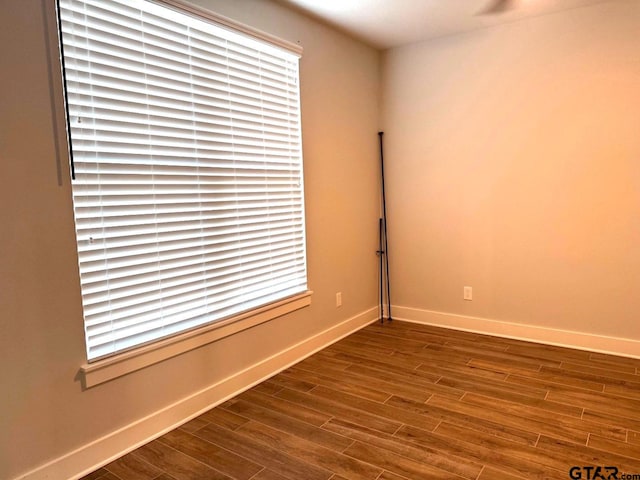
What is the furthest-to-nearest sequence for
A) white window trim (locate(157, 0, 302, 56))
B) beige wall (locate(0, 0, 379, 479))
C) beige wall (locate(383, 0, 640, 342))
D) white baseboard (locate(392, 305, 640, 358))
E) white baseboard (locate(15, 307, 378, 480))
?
white baseboard (locate(392, 305, 640, 358)) → beige wall (locate(383, 0, 640, 342)) → white window trim (locate(157, 0, 302, 56)) → white baseboard (locate(15, 307, 378, 480)) → beige wall (locate(0, 0, 379, 479))

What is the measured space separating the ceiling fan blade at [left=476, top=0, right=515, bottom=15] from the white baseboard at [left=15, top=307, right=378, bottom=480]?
2612 mm

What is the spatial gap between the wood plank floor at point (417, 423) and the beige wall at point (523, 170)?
0.59 m

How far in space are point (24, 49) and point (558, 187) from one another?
332 centimetres

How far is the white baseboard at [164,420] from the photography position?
6.17 feet

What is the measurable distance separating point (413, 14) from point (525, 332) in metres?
2.56

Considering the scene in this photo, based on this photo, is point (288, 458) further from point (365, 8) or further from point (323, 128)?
point (365, 8)

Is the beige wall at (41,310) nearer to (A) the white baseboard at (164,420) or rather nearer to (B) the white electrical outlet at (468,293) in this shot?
(A) the white baseboard at (164,420)

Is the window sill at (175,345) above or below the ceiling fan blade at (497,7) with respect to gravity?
below

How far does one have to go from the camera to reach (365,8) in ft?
9.71

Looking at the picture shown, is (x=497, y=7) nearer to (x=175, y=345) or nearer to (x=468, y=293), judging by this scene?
(x=468, y=293)

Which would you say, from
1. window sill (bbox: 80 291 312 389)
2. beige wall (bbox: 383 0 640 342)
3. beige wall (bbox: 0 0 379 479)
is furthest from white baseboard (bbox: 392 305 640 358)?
beige wall (bbox: 0 0 379 479)

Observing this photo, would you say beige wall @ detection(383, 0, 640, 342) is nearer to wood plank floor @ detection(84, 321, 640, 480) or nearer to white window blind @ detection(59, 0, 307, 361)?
wood plank floor @ detection(84, 321, 640, 480)

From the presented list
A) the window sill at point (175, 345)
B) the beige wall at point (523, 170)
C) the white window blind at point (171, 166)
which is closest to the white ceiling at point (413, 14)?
the beige wall at point (523, 170)

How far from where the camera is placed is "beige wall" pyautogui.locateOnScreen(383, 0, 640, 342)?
3.03 m
